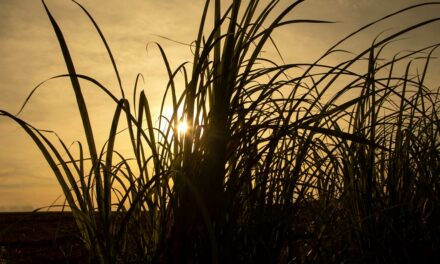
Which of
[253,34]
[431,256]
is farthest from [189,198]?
[431,256]

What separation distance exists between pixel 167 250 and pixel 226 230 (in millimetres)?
128

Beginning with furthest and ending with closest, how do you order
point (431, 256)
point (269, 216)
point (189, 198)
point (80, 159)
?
point (431, 256) → point (80, 159) → point (269, 216) → point (189, 198)

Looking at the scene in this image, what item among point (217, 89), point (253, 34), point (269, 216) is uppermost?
point (253, 34)

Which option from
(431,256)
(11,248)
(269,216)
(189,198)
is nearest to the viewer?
(189,198)

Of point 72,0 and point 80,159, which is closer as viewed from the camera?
point 72,0

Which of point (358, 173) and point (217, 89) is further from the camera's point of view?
point (358, 173)

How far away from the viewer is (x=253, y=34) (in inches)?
35.3

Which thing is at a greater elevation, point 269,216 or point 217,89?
point 217,89

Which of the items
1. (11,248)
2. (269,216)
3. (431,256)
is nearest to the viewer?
(269,216)

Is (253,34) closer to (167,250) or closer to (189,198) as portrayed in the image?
(189,198)

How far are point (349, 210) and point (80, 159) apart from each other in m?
0.74

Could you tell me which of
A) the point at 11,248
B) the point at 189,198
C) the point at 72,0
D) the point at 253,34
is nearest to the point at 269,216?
the point at 189,198

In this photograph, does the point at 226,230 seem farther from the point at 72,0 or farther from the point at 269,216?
the point at 72,0

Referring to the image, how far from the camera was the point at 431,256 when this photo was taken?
1.22m
